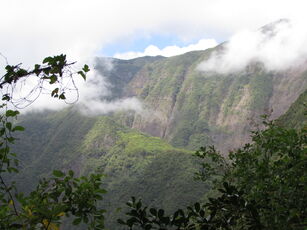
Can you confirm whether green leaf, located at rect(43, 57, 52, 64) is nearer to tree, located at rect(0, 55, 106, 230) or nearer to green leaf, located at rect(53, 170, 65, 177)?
tree, located at rect(0, 55, 106, 230)

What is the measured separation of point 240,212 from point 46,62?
2884 mm

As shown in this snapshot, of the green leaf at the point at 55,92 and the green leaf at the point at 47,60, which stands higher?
the green leaf at the point at 47,60

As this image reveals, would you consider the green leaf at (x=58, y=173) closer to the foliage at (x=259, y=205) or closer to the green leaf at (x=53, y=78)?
the foliage at (x=259, y=205)

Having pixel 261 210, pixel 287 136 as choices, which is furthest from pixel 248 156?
pixel 261 210

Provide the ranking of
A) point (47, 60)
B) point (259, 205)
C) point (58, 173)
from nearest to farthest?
point (58, 173) < point (47, 60) < point (259, 205)

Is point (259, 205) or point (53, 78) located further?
point (259, 205)

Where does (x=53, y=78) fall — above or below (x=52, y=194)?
above

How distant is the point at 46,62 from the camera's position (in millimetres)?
4172

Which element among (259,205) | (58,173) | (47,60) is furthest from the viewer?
(259,205)

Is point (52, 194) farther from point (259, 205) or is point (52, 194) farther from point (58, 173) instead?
point (259, 205)

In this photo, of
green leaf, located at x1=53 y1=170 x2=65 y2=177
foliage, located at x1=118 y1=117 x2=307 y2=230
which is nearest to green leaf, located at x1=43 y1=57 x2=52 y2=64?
green leaf, located at x1=53 y1=170 x2=65 y2=177

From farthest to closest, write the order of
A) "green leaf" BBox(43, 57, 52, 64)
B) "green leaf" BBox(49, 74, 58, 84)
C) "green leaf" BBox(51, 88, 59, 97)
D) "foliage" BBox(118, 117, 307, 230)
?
"green leaf" BBox(51, 88, 59, 97), "green leaf" BBox(49, 74, 58, 84), "green leaf" BBox(43, 57, 52, 64), "foliage" BBox(118, 117, 307, 230)

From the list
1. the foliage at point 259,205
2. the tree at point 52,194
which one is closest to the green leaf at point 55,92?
the tree at point 52,194

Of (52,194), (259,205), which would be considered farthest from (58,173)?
(259,205)
